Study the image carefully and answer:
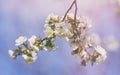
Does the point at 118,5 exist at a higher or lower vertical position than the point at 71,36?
higher

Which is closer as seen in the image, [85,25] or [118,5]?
[85,25]

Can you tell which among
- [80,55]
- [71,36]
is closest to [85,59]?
[80,55]

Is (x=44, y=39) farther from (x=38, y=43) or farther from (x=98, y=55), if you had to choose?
(x=98, y=55)

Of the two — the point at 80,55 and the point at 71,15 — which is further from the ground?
the point at 71,15

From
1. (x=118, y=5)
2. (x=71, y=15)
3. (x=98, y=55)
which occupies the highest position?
(x=118, y=5)

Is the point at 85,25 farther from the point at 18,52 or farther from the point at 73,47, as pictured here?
the point at 18,52

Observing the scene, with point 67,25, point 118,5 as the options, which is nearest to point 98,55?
point 67,25

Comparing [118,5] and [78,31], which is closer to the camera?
[78,31]
